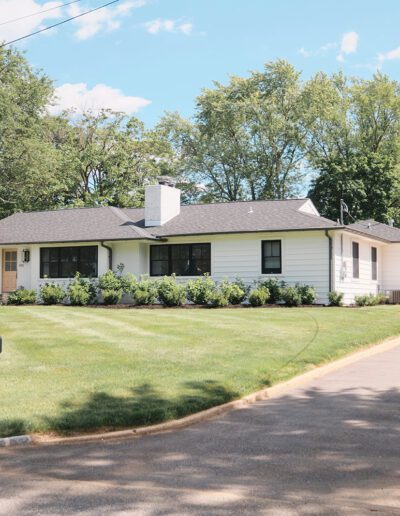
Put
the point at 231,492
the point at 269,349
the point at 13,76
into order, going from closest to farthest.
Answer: the point at 231,492 → the point at 269,349 → the point at 13,76

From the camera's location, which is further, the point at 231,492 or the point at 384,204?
the point at 384,204

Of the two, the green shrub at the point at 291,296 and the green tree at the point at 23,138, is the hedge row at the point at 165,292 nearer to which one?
the green shrub at the point at 291,296

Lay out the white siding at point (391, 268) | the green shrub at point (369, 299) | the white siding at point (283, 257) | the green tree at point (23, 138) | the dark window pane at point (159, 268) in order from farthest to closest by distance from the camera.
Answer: the green tree at point (23, 138) < the white siding at point (391, 268) < the dark window pane at point (159, 268) < the green shrub at point (369, 299) < the white siding at point (283, 257)

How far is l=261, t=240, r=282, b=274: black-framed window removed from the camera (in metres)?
26.4

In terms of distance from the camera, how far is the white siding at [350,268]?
25.8m

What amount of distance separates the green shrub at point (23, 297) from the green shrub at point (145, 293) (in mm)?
5041

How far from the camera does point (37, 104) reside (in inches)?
1603

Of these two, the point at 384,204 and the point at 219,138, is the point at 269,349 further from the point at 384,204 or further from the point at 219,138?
the point at 219,138

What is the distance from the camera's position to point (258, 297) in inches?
969

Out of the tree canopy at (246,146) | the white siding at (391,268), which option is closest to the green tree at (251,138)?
the tree canopy at (246,146)

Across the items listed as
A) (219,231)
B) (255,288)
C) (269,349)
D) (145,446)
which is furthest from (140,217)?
(145,446)

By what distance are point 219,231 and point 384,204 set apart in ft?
68.3

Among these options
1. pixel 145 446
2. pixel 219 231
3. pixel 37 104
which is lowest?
pixel 145 446

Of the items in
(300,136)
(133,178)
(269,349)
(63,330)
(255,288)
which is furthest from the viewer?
(300,136)
